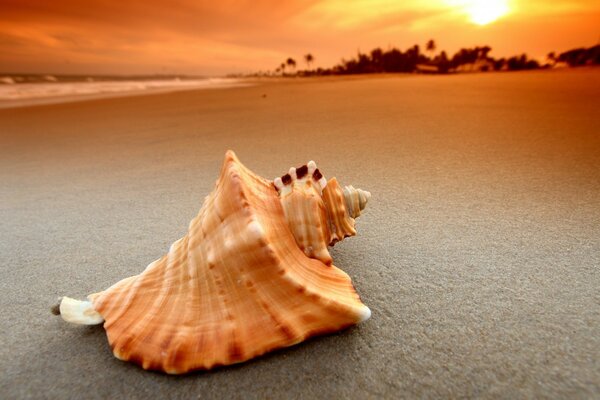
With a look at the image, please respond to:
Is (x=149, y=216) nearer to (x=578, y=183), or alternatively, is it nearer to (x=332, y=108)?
(x=578, y=183)

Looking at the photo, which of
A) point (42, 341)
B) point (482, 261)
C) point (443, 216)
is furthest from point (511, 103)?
point (42, 341)

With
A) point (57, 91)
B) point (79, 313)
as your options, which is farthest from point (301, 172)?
point (57, 91)

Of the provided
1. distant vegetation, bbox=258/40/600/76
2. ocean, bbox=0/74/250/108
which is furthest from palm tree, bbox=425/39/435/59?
ocean, bbox=0/74/250/108

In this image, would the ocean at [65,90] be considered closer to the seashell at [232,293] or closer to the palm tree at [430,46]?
the seashell at [232,293]

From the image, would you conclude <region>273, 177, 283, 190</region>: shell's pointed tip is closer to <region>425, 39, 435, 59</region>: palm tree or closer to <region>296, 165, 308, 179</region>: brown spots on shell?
<region>296, 165, 308, 179</region>: brown spots on shell

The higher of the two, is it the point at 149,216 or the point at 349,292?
the point at 349,292

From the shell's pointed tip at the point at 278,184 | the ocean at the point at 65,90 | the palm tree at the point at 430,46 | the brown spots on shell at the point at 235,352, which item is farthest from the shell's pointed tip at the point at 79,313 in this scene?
the palm tree at the point at 430,46
